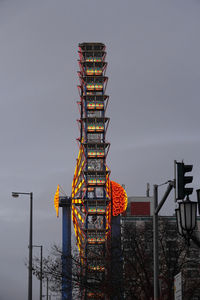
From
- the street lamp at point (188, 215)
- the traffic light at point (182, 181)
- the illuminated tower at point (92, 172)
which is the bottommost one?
the street lamp at point (188, 215)

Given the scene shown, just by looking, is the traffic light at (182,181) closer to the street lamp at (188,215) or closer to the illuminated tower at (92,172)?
the street lamp at (188,215)

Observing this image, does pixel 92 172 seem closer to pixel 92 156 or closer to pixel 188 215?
pixel 92 156

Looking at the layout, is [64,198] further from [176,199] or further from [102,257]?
[176,199]

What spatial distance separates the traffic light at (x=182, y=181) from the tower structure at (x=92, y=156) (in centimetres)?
7969

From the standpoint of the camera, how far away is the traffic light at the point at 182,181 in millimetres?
13867

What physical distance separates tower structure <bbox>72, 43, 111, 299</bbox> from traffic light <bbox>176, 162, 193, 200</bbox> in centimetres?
7969

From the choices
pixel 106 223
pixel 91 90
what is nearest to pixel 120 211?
pixel 106 223

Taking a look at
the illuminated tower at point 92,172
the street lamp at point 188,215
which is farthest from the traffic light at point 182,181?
the illuminated tower at point 92,172

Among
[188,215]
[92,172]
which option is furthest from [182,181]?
[92,172]

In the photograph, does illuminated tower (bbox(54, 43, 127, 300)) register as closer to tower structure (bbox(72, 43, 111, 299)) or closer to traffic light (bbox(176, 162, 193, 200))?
tower structure (bbox(72, 43, 111, 299))

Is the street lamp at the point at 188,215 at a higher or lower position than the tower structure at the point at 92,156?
lower

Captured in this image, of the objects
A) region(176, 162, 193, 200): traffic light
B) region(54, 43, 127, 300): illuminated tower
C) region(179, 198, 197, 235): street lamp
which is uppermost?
region(54, 43, 127, 300): illuminated tower

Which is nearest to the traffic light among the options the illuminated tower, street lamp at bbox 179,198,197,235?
street lamp at bbox 179,198,197,235

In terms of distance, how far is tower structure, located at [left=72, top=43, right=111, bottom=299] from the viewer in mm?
96500
